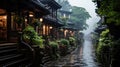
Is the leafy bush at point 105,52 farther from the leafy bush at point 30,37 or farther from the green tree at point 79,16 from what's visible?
the green tree at point 79,16

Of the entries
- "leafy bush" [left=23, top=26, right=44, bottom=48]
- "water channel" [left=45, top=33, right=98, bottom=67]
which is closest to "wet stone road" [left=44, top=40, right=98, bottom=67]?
"water channel" [left=45, top=33, right=98, bottom=67]

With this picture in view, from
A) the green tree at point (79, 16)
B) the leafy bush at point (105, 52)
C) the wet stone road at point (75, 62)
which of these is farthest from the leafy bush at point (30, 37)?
the green tree at point (79, 16)

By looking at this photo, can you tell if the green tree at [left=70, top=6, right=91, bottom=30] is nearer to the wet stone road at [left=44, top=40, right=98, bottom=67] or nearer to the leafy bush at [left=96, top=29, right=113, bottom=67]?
the wet stone road at [left=44, top=40, right=98, bottom=67]

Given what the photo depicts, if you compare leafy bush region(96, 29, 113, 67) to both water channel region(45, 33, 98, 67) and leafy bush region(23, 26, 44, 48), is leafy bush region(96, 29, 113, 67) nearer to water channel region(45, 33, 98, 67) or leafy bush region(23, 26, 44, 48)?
water channel region(45, 33, 98, 67)

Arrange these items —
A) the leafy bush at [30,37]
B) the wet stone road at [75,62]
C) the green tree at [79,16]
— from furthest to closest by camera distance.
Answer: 1. the green tree at [79,16]
2. the wet stone road at [75,62]
3. the leafy bush at [30,37]

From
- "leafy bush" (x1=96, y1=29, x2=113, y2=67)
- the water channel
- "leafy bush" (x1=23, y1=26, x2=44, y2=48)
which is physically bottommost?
the water channel

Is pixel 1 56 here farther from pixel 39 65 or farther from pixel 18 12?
pixel 18 12

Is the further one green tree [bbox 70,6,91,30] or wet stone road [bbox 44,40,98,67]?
green tree [bbox 70,6,91,30]

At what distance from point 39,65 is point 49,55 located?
7558 mm

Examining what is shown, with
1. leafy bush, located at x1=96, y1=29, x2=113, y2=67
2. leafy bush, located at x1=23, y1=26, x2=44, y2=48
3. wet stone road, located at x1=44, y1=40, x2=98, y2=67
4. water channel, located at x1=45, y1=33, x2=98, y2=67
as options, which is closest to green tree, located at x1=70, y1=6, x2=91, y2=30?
water channel, located at x1=45, y1=33, x2=98, y2=67

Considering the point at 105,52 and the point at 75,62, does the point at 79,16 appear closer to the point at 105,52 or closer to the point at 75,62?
the point at 75,62

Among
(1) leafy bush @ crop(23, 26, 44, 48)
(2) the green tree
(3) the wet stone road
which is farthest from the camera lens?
(2) the green tree

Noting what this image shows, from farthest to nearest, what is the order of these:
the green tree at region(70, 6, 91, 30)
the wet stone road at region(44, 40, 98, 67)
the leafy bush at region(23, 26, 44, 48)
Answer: the green tree at region(70, 6, 91, 30) < the wet stone road at region(44, 40, 98, 67) < the leafy bush at region(23, 26, 44, 48)

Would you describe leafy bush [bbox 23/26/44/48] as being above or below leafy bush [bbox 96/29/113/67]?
above
